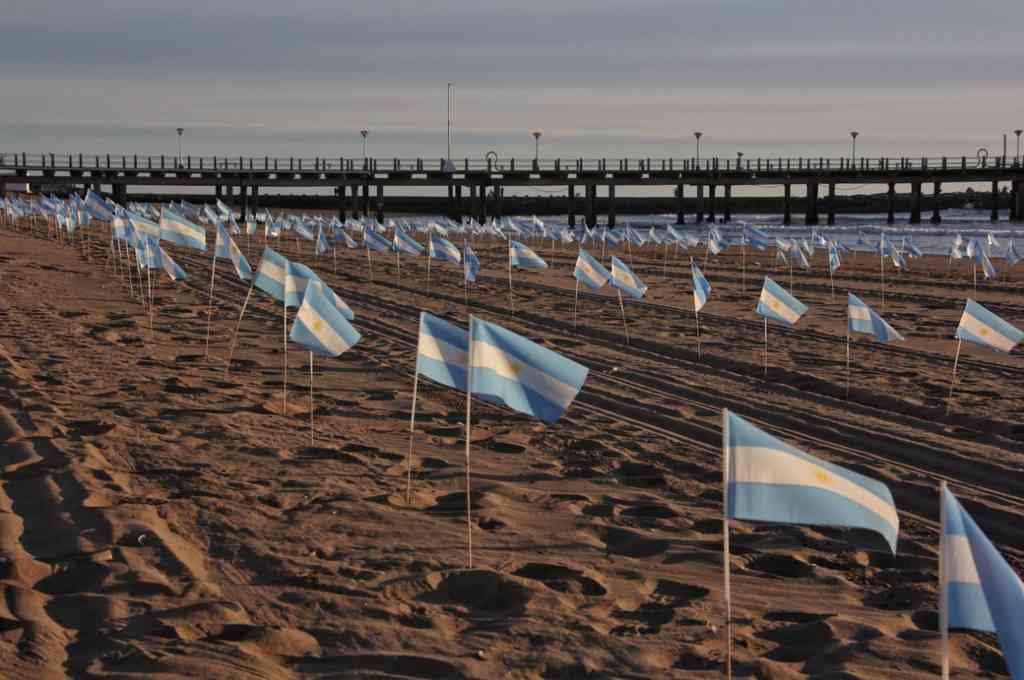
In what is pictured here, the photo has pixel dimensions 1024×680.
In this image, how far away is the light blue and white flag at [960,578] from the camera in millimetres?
4102

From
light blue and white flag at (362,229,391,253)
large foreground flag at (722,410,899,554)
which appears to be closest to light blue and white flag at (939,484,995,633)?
large foreground flag at (722,410,899,554)

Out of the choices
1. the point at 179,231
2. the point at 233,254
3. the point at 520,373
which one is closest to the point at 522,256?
the point at 233,254

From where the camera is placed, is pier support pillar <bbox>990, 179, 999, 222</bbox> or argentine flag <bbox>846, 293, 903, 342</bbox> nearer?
argentine flag <bbox>846, 293, 903, 342</bbox>

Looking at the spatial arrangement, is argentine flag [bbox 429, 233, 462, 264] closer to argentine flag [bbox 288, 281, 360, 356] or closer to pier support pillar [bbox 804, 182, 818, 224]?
argentine flag [bbox 288, 281, 360, 356]

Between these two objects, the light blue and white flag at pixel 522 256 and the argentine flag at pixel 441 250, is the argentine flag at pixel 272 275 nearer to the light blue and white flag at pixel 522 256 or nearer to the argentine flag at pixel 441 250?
the light blue and white flag at pixel 522 256

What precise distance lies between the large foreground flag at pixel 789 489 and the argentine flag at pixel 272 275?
7956 mm

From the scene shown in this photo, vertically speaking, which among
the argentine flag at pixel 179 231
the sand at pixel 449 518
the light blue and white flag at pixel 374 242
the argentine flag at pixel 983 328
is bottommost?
the sand at pixel 449 518

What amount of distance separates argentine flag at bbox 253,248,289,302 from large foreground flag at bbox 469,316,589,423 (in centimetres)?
579

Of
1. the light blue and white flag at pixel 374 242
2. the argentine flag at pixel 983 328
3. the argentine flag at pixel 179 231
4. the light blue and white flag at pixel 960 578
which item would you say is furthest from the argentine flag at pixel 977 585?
the light blue and white flag at pixel 374 242

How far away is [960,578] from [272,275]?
30.6 feet

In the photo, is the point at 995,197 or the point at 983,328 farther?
the point at 995,197

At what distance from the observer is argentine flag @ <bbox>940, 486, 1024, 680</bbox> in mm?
3934

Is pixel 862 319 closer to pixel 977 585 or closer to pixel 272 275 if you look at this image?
pixel 272 275

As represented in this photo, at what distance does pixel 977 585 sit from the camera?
4121 millimetres
